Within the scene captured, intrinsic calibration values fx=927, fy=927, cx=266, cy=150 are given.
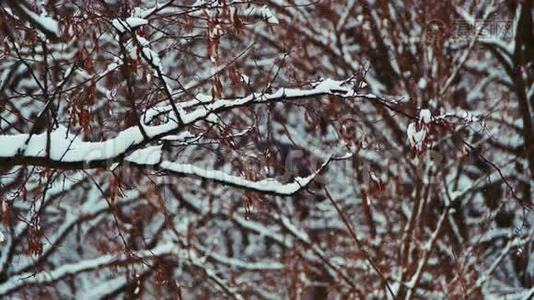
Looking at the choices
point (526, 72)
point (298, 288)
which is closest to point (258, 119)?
point (298, 288)

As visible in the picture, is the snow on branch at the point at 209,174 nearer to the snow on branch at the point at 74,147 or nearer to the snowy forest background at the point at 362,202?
the snow on branch at the point at 74,147

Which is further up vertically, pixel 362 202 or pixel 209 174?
pixel 362 202

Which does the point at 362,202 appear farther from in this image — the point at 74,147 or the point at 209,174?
the point at 74,147

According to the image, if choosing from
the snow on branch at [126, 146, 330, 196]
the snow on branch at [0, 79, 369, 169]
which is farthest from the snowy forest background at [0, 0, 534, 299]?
the snow on branch at [0, 79, 369, 169]

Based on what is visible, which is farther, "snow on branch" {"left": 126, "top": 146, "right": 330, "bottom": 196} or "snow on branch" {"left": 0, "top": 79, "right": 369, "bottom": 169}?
"snow on branch" {"left": 126, "top": 146, "right": 330, "bottom": 196}

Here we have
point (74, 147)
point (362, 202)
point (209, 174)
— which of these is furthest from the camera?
point (362, 202)

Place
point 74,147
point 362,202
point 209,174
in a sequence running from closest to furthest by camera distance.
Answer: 1. point 74,147
2. point 209,174
3. point 362,202

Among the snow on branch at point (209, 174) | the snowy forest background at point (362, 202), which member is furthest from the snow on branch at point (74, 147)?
the snowy forest background at point (362, 202)

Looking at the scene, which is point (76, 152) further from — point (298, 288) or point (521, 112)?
point (521, 112)

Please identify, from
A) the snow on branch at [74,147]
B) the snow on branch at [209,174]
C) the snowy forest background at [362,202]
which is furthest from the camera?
the snowy forest background at [362,202]

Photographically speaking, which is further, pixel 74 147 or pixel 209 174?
pixel 209 174

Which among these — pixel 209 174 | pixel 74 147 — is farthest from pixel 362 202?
pixel 74 147

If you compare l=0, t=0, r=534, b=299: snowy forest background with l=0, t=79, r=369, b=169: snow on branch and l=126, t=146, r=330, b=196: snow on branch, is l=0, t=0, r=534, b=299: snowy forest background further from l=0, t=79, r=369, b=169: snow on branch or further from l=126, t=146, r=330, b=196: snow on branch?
l=0, t=79, r=369, b=169: snow on branch

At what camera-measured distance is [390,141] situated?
9688 millimetres
